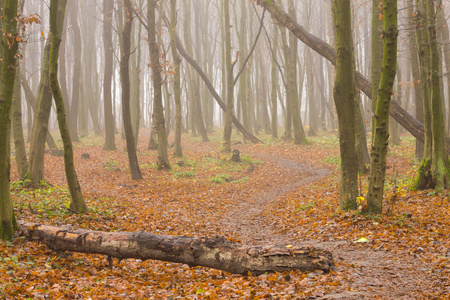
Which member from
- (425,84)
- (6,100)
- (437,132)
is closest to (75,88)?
(6,100)

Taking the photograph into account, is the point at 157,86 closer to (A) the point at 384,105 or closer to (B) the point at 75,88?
(B) the point at 75,88

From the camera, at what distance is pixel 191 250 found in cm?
525

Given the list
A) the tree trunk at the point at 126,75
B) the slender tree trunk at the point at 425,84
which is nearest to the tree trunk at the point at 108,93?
the tree trunk at the point at 126,75

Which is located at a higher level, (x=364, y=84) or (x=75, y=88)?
(x=75, y=88)

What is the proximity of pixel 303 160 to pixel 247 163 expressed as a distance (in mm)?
3105

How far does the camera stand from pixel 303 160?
18.3 meters

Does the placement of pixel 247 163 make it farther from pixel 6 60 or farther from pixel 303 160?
pixel 6 60

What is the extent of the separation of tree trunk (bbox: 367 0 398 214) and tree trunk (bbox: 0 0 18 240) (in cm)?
679

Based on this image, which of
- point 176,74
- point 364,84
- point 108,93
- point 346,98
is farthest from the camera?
point 108,93

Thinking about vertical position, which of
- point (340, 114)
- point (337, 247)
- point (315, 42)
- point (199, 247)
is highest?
point (315, 42)

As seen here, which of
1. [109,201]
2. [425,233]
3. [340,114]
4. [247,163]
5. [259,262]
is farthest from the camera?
[247,163]

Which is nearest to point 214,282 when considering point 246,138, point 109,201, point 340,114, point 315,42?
point 340,114

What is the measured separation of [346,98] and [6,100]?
674 centimetres

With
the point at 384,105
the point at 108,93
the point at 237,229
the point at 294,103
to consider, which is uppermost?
the point at 108,93
